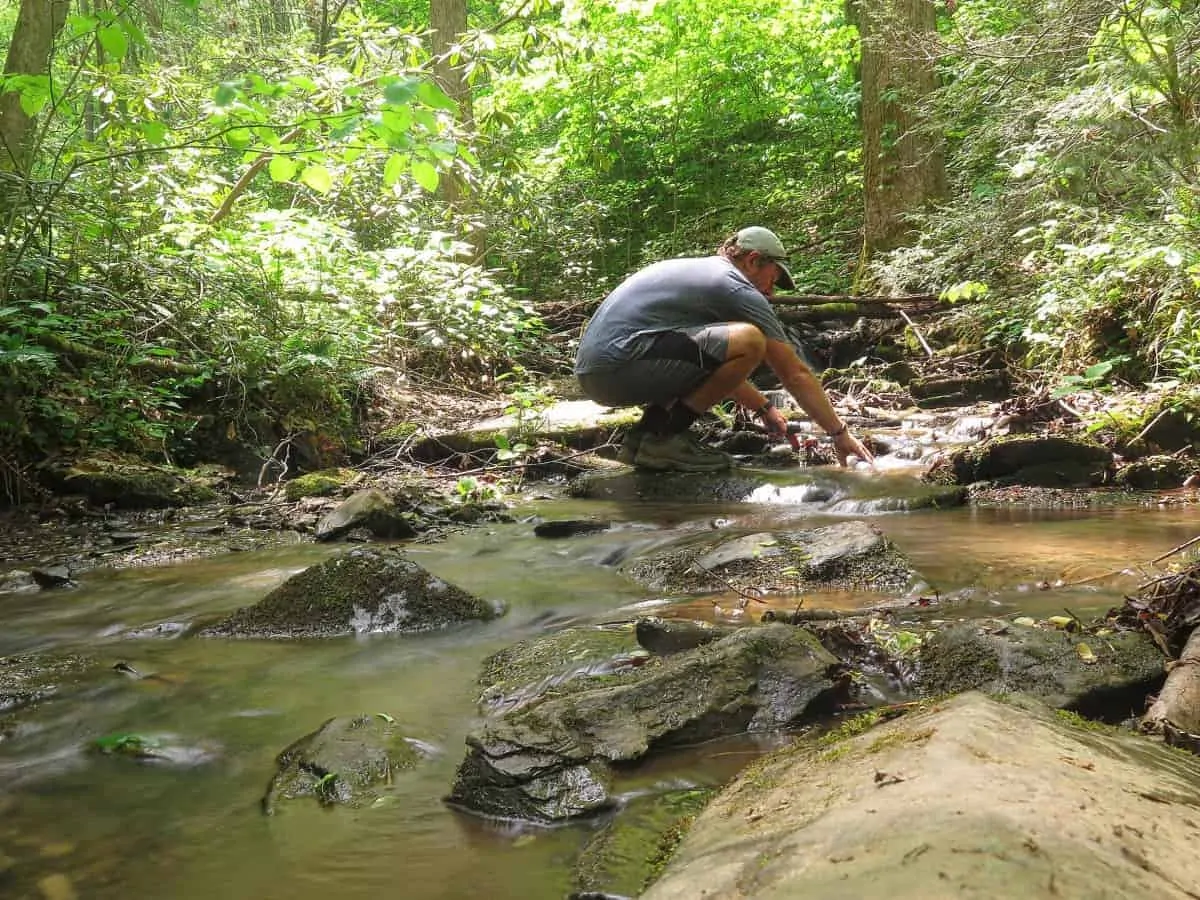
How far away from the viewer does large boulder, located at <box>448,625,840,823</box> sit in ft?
6.06

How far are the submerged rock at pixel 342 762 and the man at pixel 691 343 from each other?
11.6 feet

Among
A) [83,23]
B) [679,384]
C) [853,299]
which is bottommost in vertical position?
[679,384]

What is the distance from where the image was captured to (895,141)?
35.0 ft

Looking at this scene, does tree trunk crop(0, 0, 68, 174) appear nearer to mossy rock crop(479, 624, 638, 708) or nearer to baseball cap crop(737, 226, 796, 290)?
baseball cap crop(737, 226, 796, 290)

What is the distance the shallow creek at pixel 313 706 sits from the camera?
1652 mm

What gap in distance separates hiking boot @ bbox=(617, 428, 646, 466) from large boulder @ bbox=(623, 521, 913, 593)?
2418 millimetres

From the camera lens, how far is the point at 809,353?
9.99 m

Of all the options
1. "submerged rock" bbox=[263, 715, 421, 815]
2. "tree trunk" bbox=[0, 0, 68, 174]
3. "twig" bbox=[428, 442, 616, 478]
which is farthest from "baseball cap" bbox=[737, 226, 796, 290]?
"tree trunk" bbox=[0, 0, 68, 174]

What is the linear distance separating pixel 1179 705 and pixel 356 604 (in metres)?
2.55

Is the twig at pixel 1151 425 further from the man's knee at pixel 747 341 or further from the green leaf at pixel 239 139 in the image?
the green leaf at pixel 239 139

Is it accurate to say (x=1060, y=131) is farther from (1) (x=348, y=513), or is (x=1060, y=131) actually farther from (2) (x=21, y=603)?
(2) (x=21, y=603)

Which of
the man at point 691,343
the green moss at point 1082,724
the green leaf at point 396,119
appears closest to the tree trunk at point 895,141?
the man at point 691,343

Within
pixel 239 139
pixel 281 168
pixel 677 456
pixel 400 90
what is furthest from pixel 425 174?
pixel 677 456

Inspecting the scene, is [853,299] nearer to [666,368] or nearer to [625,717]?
[666,368]
